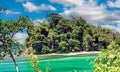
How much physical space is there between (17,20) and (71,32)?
50596mm

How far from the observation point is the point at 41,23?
69.5 metres

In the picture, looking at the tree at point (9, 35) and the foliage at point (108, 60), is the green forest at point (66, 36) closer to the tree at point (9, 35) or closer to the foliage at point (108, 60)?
the tree at point (9, 35)

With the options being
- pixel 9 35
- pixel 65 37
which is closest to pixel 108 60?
pixel 9 35

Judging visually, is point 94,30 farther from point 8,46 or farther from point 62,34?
point 8,46

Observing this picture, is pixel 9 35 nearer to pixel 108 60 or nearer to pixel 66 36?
pixel 108 60

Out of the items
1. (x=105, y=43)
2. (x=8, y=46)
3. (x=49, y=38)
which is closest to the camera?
(x=8, y=46)

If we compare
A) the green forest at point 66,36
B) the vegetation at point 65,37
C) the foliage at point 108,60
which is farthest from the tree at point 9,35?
the vegetation at point 65,37

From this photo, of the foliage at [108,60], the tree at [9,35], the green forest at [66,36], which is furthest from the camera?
the green forest at [66,36]

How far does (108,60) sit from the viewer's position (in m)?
6.79

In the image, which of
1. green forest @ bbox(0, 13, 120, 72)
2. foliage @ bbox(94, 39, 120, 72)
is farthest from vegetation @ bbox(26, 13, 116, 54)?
foliage @ bbox(94, 39, 120, 72)

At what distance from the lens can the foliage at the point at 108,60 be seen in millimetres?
6648

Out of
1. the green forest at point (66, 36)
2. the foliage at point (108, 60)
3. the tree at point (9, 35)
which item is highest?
the foliage at point (108, 60)

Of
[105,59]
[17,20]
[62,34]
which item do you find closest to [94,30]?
[62,34]

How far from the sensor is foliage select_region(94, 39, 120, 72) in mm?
6648
